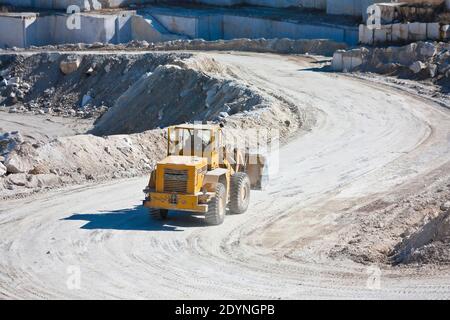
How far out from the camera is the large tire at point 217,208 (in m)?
19.9

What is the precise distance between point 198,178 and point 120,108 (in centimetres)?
2125

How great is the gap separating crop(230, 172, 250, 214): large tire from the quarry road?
193 mm

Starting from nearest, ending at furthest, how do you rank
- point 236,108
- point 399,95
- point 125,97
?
point 236,108 < point 399,95 < point 125,97

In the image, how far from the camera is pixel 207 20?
2249 inches

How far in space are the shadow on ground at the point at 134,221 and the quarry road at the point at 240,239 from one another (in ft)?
0.07

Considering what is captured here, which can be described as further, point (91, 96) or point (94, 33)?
point (94, 33)

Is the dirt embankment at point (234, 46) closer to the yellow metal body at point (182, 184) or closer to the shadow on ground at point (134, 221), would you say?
the shadow on ground at point (134, 221)

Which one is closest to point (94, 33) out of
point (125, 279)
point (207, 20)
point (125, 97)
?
point (207, 20)

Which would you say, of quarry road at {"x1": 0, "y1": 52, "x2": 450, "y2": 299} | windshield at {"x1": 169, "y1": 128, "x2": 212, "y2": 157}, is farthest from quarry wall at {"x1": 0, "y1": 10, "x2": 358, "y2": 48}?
windshield at {"x1": 169, "y1": 128, "x2": 212, "y2": 157}

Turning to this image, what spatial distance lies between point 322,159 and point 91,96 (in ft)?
74.4

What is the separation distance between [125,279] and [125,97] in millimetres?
24949

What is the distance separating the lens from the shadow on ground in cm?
2017
